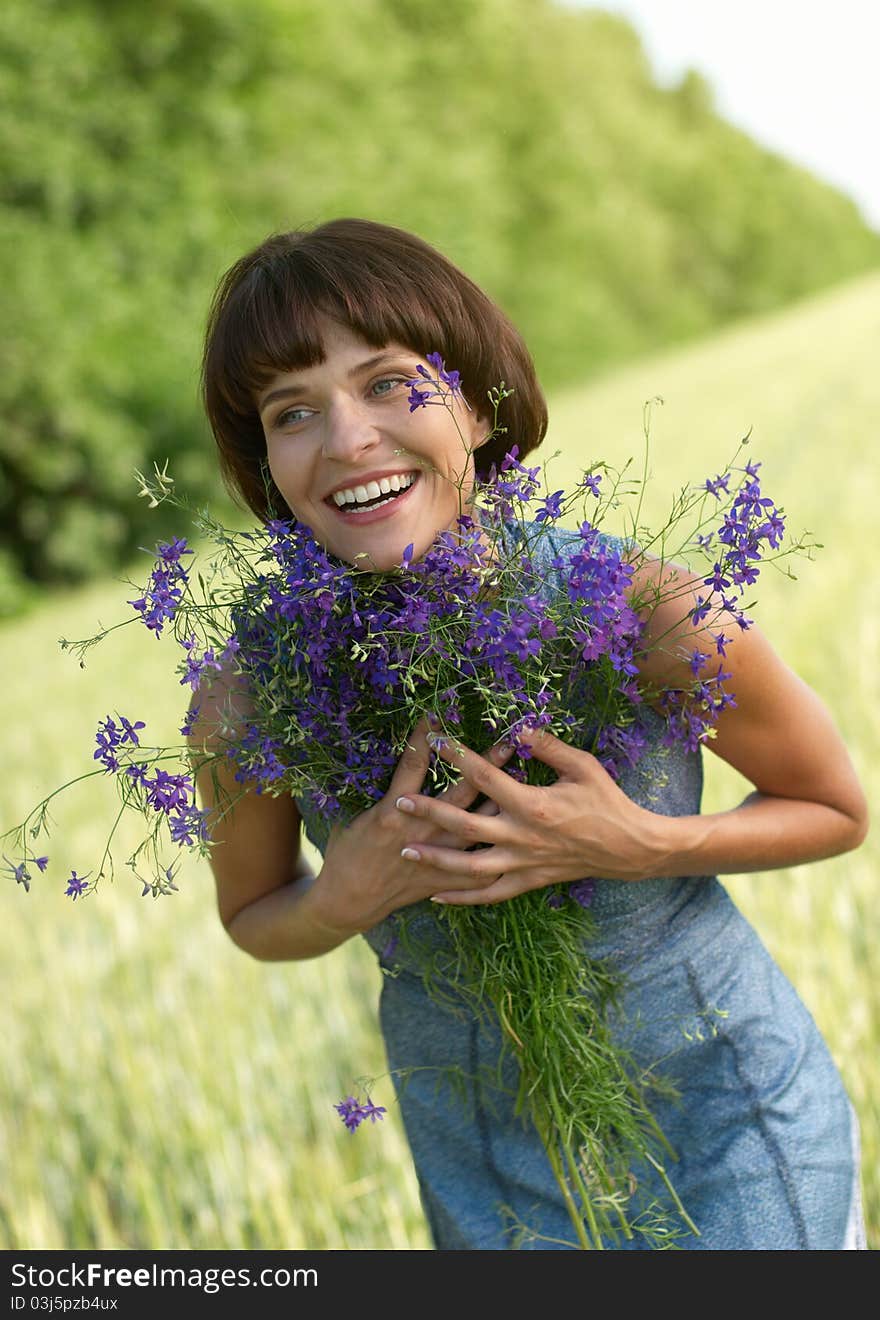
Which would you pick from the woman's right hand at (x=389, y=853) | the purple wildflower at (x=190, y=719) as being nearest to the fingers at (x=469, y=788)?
the woman's right hand at (x=389, y=853)

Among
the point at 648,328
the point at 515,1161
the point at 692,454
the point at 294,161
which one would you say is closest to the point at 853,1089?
the point at 515,1161

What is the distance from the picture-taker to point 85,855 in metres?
5.25

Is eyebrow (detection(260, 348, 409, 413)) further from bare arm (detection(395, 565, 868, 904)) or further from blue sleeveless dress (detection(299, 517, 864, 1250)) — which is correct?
bare arm (detection(395, 565, 868, 904))

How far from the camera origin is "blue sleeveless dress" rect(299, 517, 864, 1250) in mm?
1744

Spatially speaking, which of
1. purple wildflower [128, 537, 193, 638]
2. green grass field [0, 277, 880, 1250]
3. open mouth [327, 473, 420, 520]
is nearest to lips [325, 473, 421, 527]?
open mouth [327, 473, 420, 520]

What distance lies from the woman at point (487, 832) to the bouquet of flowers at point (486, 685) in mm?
48

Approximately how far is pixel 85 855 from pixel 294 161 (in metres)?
20.9

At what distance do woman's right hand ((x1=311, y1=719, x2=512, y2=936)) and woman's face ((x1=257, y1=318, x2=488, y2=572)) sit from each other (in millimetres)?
259

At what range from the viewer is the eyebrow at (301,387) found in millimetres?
1602

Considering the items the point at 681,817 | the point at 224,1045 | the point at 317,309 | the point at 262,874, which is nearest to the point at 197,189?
the point at 224,1045

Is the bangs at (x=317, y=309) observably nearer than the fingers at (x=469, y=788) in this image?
No

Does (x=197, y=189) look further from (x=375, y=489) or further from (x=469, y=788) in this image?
(x=469, y=788)

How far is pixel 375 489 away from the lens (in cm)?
159

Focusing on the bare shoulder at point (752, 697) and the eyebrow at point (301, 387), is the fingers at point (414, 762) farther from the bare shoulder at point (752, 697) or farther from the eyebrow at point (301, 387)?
the eyebrow at point (301, 387)
